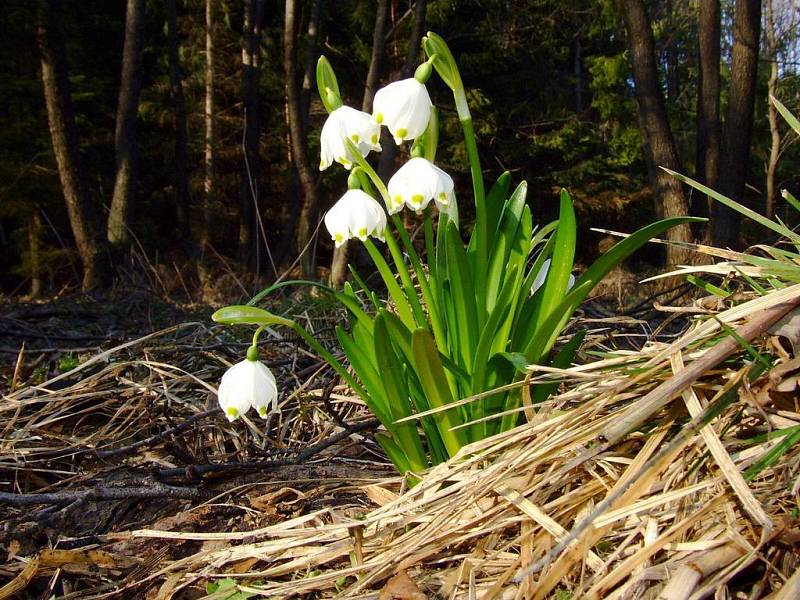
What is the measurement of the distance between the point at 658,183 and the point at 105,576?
16.9ft

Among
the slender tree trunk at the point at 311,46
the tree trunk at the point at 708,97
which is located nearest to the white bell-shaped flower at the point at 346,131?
the tree trunk at the point at 708,97

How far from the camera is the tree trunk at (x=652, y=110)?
5.38 m

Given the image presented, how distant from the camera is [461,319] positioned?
1.43 metres

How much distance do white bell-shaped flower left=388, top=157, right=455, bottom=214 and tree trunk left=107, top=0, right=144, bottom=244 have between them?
6.53m

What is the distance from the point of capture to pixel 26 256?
431 inches

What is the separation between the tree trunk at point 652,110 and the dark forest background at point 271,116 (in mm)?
1686

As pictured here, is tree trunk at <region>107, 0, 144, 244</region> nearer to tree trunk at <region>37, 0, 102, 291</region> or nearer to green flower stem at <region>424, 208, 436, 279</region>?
tree trunk at <region>37, 0, 102, 291</region>

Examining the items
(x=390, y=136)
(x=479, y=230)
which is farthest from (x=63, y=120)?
(x=479, y=230)

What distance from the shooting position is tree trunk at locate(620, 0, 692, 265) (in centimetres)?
538

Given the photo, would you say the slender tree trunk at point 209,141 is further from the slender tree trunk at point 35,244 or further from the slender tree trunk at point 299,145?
→ the slender tree trunk at point 299,145

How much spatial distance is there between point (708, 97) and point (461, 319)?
22.3 feet

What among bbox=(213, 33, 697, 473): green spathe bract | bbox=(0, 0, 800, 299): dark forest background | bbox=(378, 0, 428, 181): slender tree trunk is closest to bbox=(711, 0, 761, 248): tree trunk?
bbox=(0, 0, 800, 299): dark forest background

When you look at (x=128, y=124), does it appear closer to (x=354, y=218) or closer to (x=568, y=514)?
(x=354, y=218)

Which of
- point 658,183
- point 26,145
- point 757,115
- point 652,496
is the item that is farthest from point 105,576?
point 757,115
